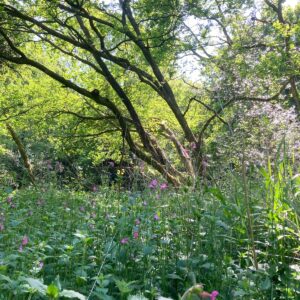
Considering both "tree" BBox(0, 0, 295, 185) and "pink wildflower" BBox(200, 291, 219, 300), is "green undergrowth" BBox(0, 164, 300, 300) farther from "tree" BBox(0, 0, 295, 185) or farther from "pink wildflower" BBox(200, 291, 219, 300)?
"tree" BBox(0, 0, 295, 185)

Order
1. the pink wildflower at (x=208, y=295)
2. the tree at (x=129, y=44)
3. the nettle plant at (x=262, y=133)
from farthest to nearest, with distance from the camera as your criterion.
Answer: the tree at (x=129, y=44), the nettle plant at (x=262, y=133), the pink wildflower at (x=208, y=295)

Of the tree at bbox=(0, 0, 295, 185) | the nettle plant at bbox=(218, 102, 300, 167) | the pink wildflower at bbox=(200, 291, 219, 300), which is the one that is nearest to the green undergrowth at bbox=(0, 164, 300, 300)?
the nettle plant at bbox=(218, 102, 300, 167)

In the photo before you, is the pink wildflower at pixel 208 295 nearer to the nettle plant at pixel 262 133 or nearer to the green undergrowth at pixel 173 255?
the green undergrowth at pixel 173 255

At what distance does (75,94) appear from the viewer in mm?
12312

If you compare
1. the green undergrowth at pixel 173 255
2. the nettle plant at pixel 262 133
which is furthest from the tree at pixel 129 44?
the green undergrowth at pixel 173 255

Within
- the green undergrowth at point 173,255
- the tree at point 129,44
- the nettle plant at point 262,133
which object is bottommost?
the green undergrowth at point 173,255

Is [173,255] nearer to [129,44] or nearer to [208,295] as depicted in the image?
[208,295]

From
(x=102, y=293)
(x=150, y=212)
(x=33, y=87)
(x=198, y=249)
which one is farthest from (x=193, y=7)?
(x=102, y=293)

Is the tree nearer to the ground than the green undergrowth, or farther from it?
farther from it

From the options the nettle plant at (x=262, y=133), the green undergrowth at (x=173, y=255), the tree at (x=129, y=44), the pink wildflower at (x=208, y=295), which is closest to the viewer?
the pink wildflower at (x=208, y=295)

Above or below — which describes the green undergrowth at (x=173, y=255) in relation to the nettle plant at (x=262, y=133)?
below

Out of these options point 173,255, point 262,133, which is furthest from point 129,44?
point 173,255

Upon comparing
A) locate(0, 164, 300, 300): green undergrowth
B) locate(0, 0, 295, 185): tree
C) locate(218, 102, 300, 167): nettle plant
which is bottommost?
locate(0, 164, 300, 300): green undergrowth

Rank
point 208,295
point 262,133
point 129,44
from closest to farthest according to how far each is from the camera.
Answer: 1. point 208,295
2. point 262,133
3. point 129,44
